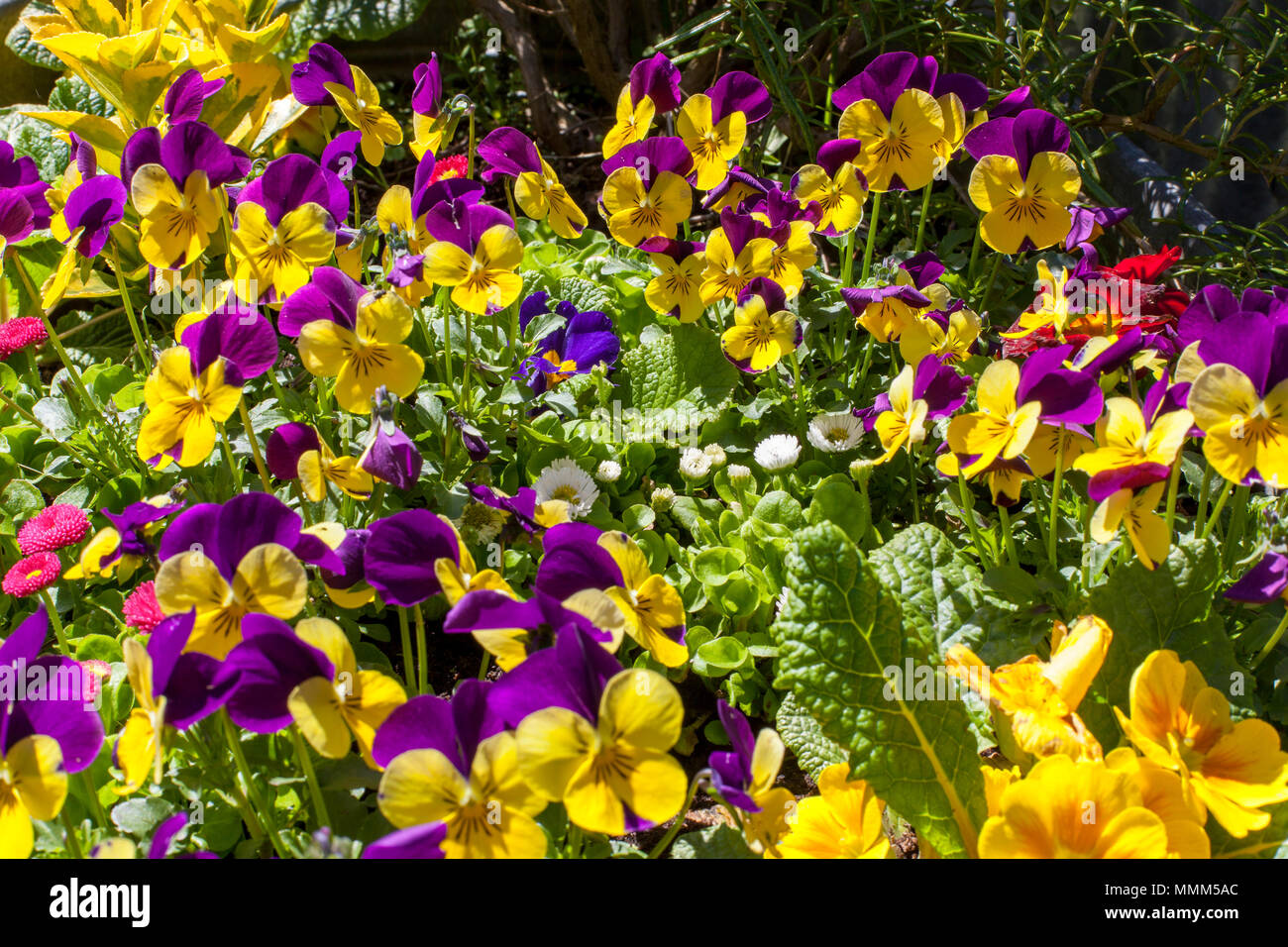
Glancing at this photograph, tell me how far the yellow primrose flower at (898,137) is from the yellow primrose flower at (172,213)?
1.05 m

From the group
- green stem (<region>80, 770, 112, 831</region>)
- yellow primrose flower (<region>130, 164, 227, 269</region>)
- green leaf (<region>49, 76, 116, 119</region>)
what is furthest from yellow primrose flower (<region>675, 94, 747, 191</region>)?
green leaf (<region>49, 76, 116, 119</region>)

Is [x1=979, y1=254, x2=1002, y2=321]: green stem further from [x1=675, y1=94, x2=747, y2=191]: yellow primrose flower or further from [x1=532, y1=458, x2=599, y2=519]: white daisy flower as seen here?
[x1=532, y1=458, x2=599, y2=519]: white daisy flower

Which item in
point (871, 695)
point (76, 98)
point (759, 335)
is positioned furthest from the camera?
point (76, 98)

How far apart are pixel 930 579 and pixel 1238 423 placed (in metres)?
0.46

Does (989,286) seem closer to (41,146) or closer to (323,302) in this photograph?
(323,302)

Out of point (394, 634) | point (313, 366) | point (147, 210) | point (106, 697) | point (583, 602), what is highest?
point (147, 210)

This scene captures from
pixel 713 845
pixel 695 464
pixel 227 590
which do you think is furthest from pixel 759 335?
pixel 227 590

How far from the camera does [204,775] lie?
4.08ft

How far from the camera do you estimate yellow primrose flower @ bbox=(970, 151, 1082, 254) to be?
170cm

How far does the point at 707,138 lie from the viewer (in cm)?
199

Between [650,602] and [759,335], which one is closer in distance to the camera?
[650,602]

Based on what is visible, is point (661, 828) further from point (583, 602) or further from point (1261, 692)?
point (1261, 692)
